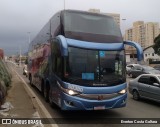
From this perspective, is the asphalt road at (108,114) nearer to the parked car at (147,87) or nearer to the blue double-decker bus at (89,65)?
the blue double-decker bus at (89,65)

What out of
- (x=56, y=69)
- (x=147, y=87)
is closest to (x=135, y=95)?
(x=147, y=87)

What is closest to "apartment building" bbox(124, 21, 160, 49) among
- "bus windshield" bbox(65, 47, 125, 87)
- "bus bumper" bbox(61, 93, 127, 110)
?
"bus windshield" bbox(65, 47, 125, 87)

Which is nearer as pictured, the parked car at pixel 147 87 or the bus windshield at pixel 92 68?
the bus windshield at pixel 92 68

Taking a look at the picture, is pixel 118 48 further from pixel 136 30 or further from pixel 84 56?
pixel 136 30

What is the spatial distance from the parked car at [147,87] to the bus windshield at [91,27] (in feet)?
12.2

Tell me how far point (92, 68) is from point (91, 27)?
1620 mm

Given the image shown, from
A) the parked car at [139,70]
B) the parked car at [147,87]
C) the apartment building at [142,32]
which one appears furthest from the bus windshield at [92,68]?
the apartment building at [142,32]

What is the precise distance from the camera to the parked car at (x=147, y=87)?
13.9 meters

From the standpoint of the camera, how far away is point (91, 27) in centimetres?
1124

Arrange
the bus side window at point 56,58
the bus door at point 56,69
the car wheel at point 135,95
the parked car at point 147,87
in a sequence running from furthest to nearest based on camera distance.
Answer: the car wheel at point 135,95
the parked car at point 147,87
the bus side window at point 56,58
the bus door at point 56,69

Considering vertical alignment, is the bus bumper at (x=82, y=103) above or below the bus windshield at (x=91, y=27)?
below

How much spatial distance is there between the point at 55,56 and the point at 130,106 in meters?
4.20

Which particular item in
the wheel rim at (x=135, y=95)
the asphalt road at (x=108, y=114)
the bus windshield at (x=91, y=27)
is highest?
the bus windshield at (x=91, y=27)

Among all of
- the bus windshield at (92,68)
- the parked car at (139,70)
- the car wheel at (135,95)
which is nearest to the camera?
the bus windshield at (92,68)
